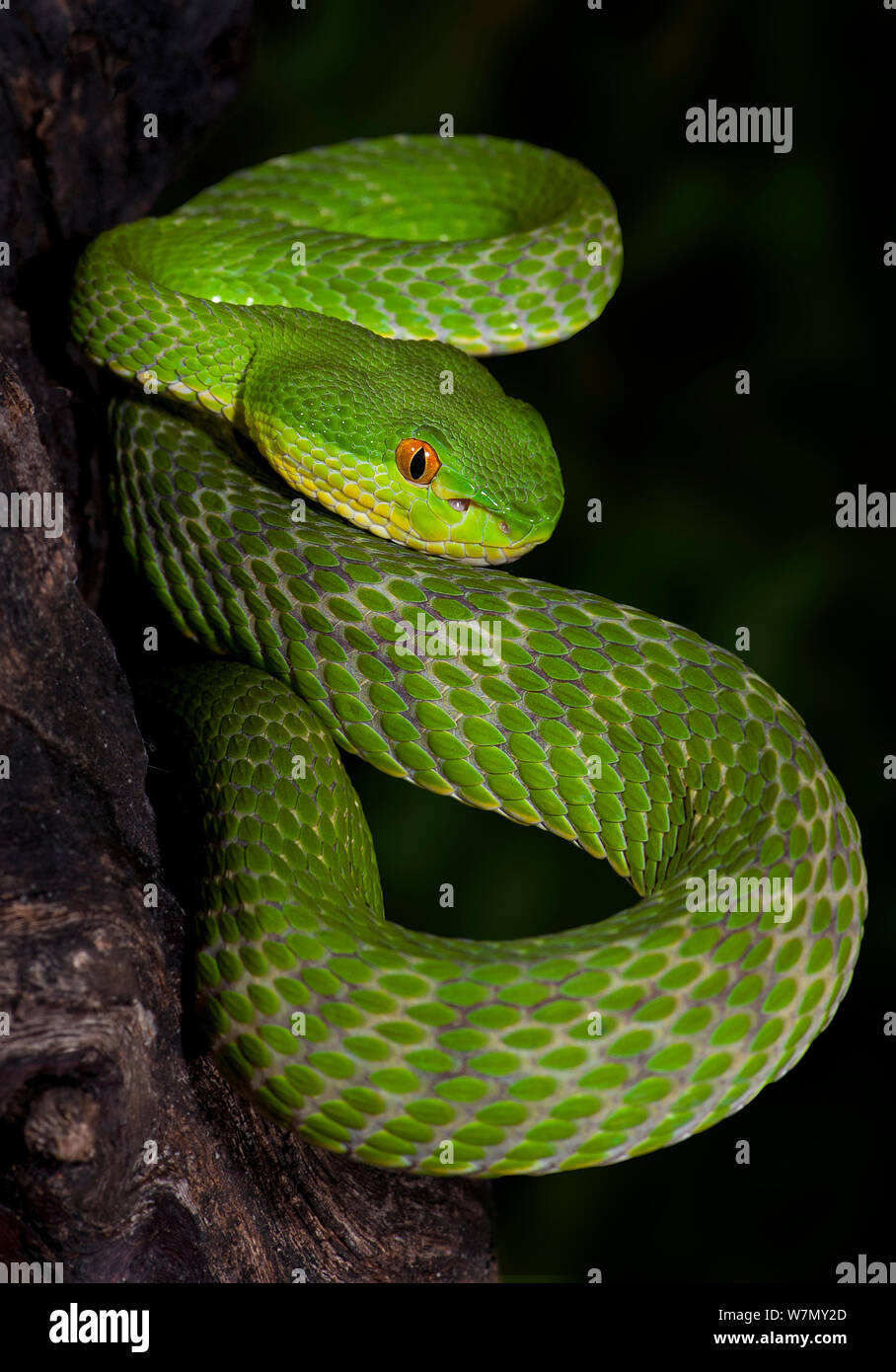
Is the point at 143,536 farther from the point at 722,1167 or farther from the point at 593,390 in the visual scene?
the point at 722,1167

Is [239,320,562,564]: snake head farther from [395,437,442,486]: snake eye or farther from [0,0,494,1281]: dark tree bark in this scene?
[0,0,494,1281]: dark tree bark

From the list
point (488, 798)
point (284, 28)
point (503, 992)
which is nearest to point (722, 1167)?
point (488, 798)

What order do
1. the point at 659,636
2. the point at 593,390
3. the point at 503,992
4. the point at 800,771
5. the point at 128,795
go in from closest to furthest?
1. the point at 503,992
2. the point at 128,795
3. the point at 800,771
4. the point at 659,636
5. the point at 593,390

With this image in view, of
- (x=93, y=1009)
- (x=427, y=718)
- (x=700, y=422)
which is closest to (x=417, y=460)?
(x=427, y=718)

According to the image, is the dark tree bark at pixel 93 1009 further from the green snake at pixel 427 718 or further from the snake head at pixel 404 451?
the snake head at pixel 404 451

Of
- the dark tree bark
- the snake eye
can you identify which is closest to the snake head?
the snake eye

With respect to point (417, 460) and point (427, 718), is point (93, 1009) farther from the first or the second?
point (417, 460)

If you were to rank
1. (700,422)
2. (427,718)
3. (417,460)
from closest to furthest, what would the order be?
(427,718) < (417,460) < (700,422)

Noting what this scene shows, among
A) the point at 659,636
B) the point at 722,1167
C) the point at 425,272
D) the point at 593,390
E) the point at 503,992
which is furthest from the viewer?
the point at 593,390
